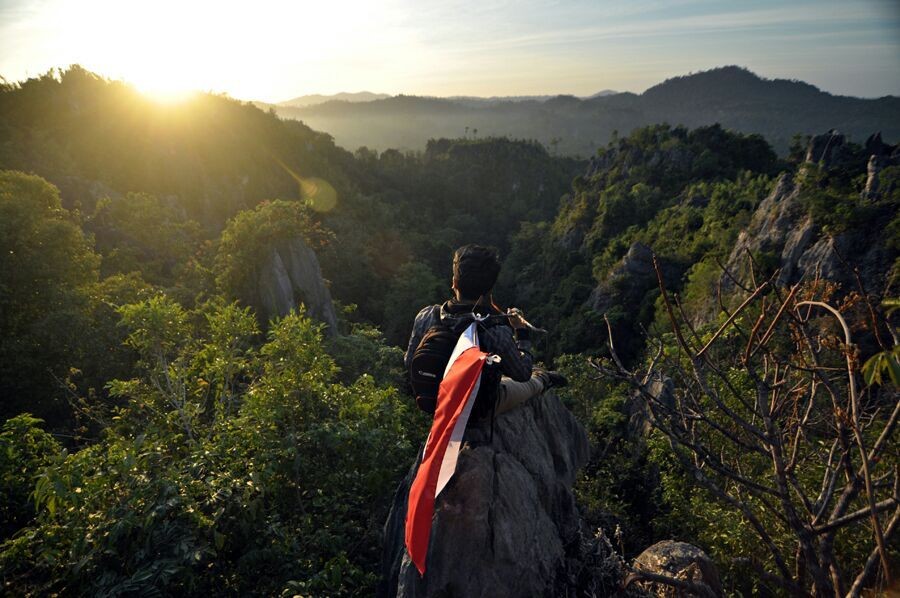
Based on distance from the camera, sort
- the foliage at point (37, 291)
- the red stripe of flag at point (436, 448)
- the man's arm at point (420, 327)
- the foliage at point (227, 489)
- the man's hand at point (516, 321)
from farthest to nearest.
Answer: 1. the foliage at point (37, 291)
2. the man's arm at point (420, 327)
3. the man's hand at point (516, 321)
4. the foliage at point (227, 489)
5. the red stripe of flag at point (436, 448)

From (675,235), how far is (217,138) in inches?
1663

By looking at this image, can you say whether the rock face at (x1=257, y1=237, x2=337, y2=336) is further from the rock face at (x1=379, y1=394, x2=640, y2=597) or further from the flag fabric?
the flag fabric

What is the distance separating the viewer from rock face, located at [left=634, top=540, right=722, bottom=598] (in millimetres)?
4664

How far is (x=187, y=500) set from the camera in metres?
3.61

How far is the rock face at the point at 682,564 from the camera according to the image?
15.3 feet

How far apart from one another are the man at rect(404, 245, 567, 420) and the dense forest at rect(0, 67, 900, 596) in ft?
3.21

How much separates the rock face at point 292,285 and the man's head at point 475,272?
39.9 ft

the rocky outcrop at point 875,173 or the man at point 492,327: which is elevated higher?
the rocky outcrop at point 875,173

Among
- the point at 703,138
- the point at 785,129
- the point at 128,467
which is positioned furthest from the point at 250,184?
the point at 785,129

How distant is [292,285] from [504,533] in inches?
601

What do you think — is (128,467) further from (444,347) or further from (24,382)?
(24,382)

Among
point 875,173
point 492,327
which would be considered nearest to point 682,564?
point 492,327

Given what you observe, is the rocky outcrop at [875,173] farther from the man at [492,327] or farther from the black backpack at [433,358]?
the black backpack at [433,358]

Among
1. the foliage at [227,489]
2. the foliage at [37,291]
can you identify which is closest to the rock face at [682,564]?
the foliage at [227,489]
